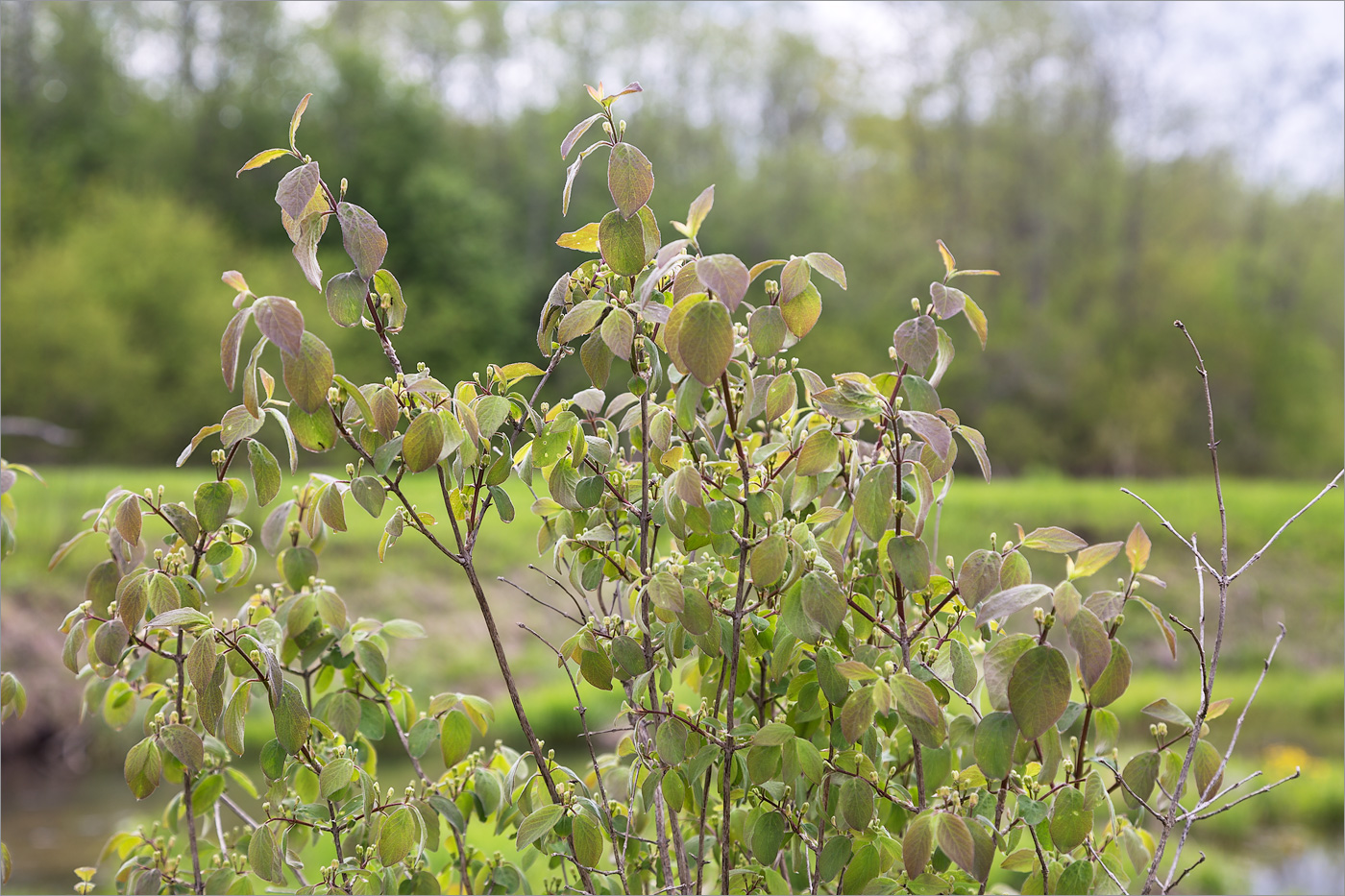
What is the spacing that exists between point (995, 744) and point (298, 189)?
29.7 inches

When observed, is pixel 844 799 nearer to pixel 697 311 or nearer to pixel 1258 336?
pixel 697 311

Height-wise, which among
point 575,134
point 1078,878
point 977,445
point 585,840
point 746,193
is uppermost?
point 746,193

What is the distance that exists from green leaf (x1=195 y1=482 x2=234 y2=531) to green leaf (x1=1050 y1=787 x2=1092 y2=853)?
2.98 ft

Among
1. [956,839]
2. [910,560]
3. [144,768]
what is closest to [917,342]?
[910,560]

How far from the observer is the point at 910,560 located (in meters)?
0.80

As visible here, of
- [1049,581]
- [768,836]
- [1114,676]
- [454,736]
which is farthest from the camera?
[1049,581]

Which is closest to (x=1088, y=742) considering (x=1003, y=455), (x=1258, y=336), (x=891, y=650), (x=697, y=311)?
(x=891, y=650)

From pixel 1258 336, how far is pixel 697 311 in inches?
745

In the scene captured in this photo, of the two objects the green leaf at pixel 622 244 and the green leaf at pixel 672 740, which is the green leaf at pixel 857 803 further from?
the green leaf at pixel 622 244

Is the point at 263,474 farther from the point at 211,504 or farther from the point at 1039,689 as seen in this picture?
the point at 1039,689

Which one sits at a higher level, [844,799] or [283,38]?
[283,38]

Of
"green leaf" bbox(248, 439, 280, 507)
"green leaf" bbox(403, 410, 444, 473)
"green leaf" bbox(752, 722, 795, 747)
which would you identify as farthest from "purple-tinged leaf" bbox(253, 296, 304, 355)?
"green leaf" bbox(752, 722, 795, 747)

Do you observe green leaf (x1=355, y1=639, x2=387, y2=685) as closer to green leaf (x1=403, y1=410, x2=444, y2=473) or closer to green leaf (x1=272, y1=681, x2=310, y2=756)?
green leaf (x1=272, y1=681, x2=310, y2=756)

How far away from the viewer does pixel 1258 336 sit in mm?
16156
